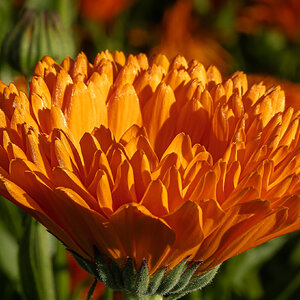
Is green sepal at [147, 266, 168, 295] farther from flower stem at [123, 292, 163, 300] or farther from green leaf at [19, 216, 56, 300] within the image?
green leaf at [19, 216, 56, 300]

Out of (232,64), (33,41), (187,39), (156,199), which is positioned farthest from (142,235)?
(187,39)

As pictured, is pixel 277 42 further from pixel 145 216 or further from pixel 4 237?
pixel 145 216

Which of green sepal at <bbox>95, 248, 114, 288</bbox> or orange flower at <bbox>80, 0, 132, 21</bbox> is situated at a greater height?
orange flower at <bbox>80, 0, 132, 21</bbox>

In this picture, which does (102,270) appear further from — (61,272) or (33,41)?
(33,41)

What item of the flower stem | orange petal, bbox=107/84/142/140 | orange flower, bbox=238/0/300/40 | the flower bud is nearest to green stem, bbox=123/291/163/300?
the flower stem

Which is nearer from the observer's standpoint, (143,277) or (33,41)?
(143,277)

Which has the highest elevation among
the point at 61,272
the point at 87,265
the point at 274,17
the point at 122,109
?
the point at 274,17
